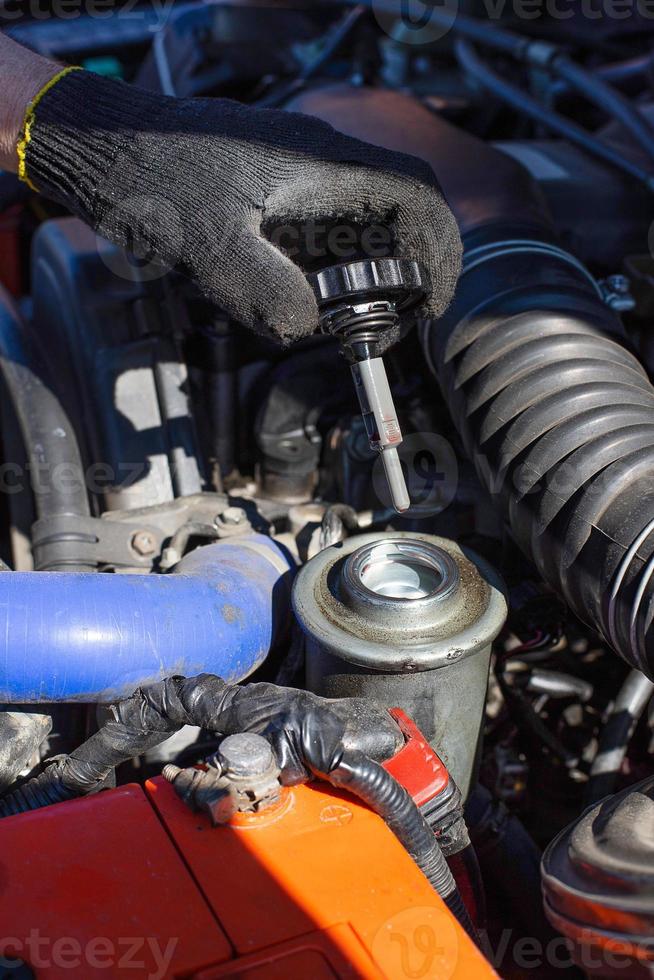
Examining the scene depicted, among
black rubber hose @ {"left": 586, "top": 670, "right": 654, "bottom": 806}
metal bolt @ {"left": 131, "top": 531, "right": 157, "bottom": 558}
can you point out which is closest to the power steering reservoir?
black rubber hose @ {"left": 586, "top": 670, "right": 654, "bottom": 806}

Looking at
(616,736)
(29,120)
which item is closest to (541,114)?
(29,120)

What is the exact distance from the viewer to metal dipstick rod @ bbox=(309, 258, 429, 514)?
0.95m

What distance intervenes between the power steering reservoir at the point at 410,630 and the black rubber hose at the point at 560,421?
0.11 metres

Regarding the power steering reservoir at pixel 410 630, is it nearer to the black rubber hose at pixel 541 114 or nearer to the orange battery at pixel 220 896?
the orange battery at pixel 220 896

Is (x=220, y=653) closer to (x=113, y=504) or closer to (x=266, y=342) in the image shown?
(x=113, y=504)

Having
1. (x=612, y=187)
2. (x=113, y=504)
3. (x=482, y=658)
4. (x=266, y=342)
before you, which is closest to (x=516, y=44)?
(x=612, y=187)

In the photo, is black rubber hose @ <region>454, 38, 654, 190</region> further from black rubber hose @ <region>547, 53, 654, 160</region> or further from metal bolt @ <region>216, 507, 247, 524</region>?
metal bolt @ <region>216, 507, 247, 524</region>

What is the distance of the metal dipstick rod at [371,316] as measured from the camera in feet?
3.11

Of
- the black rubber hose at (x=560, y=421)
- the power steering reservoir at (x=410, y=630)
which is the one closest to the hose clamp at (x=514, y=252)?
the black rubber hose at (x=560, y=421)

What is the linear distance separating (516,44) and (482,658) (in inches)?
68.1

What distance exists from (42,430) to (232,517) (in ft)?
1.20

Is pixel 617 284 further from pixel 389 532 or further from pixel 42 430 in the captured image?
pixel 42 430

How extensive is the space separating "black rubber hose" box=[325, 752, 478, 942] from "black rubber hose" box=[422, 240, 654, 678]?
0.29 metres

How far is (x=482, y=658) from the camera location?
978 millimetres
